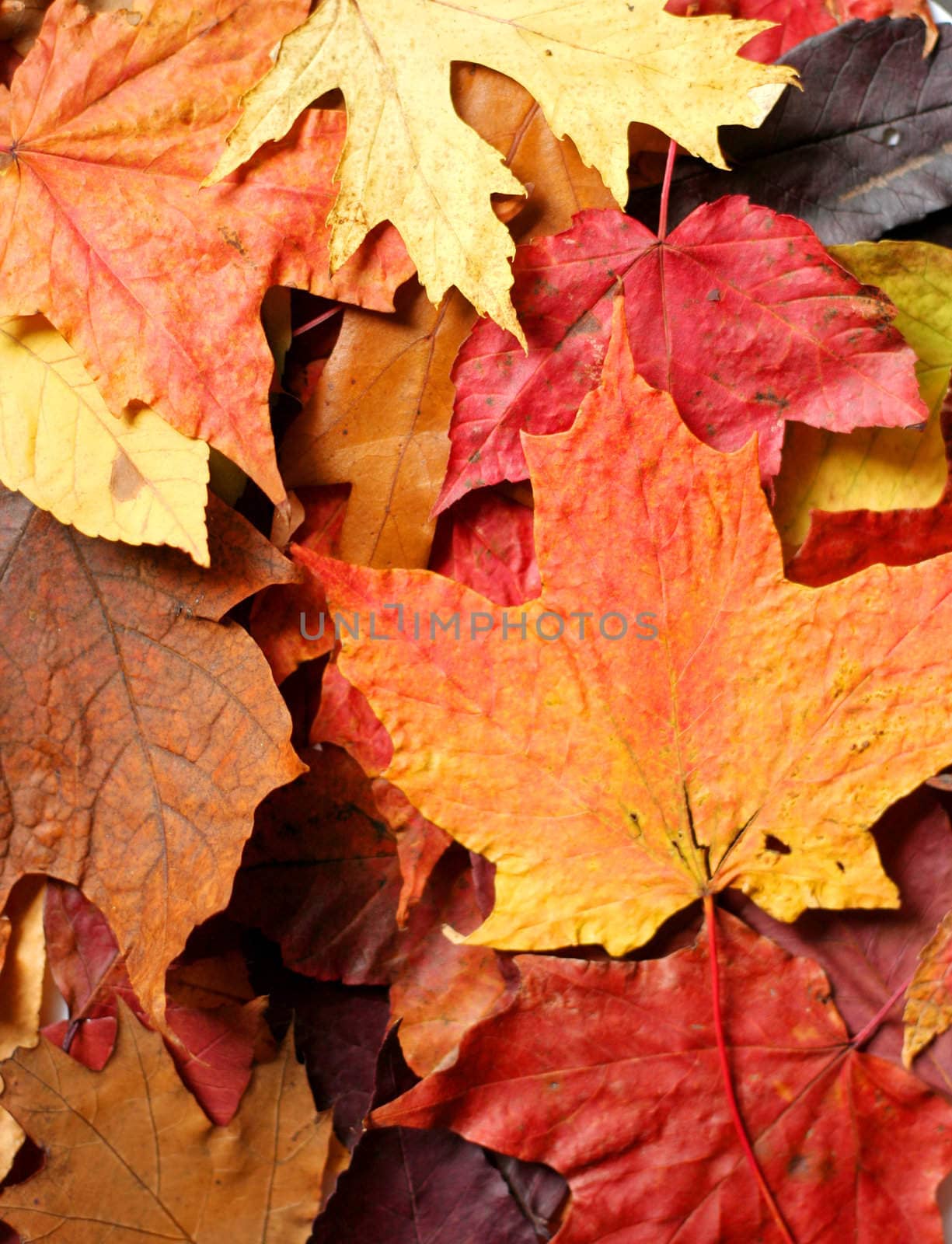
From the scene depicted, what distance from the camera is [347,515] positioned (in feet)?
1.82

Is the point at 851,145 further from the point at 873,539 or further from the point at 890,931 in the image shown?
the point at 890,931

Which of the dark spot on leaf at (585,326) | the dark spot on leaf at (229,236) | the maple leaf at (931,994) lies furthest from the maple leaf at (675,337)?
the maple leaf at (931,994)

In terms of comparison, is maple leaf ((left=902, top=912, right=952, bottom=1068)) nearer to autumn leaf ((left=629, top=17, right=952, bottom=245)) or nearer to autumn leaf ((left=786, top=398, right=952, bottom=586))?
autumn leaf ((left=786, top=398, right=952, bottom=586))

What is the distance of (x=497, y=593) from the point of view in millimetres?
549

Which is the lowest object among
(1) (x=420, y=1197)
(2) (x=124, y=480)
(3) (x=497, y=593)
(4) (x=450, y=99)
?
(1) (x=420, y=1197)

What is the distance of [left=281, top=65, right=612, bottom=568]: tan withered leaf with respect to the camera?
54 centimetres

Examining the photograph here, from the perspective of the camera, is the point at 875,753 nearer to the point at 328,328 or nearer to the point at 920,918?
the point at 920,918

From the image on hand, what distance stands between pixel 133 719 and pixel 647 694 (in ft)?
0.86

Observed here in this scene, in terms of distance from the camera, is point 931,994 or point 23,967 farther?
point 23,967

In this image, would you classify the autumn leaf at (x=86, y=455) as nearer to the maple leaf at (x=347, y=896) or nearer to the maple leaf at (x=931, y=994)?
the maple leaf at (x=347, y=896)

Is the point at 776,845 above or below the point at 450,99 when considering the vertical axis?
below

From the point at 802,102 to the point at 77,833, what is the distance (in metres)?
0.53

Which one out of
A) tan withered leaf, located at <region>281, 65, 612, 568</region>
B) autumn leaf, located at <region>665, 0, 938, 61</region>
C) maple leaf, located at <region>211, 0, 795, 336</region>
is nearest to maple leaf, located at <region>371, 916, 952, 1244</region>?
tan withered leaf, located at <region>281, 65, 612, 568</region>

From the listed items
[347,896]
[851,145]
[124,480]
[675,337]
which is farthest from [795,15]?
[347,896]
